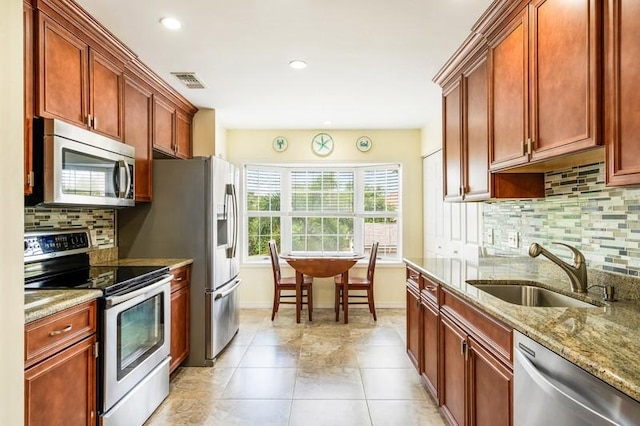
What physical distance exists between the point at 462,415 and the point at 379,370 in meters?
1.25

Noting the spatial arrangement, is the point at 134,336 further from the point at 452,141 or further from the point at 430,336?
the point at 452,141

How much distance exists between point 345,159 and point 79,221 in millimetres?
3215

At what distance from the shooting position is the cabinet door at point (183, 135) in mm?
3873

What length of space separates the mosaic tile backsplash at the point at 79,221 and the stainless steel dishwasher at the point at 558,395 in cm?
266

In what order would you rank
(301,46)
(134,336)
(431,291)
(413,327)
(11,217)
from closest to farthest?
(11,217), (134,336), (431,291), (301,46), (413,327)

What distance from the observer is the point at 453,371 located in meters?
2.07

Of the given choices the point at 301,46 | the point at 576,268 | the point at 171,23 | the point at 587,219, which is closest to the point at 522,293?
the point at 576,268

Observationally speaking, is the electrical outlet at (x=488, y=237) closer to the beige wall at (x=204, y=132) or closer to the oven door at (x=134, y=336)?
the oven door at (x=134, y=336)

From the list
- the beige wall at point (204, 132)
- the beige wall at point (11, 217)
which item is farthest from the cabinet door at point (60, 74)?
the beige wall at point (204, 132)

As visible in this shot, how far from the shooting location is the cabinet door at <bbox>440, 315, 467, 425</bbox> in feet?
6.27

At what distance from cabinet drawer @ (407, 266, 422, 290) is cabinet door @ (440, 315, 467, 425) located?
0.51 m

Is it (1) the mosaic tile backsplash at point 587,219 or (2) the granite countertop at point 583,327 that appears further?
(1) the mosaic tile backsplash at point 587,219

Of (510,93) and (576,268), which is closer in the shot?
(576,268)

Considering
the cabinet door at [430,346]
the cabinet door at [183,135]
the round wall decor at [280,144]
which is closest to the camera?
the cabinet door at [430,346]
